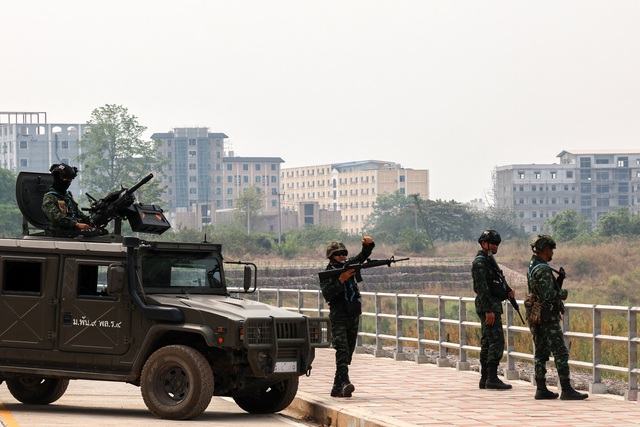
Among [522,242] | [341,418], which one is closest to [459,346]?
[341,418]

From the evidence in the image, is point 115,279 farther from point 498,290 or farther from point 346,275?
point 498,290

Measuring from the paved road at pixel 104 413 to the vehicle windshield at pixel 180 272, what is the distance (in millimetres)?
1481

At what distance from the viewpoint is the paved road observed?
14188 millimetres

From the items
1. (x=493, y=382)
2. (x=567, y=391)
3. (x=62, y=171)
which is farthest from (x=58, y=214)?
(x=567, y=391)

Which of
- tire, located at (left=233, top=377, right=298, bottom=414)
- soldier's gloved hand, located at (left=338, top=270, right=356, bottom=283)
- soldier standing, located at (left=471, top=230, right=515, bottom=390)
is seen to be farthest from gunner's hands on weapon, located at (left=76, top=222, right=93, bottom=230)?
soldier standing, located at (left=471, top=230, right=515, bottom=390)

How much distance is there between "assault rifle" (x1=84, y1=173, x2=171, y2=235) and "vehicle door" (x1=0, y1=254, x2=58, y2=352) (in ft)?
3.56

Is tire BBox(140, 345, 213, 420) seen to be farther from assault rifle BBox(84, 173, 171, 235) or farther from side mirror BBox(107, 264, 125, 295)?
assault rifle BBox(84, 173, 171, 235)

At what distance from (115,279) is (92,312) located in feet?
2.81

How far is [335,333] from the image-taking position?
53.2 feet

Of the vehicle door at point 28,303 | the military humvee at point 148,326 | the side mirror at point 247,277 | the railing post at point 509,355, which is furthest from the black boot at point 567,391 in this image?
the vehicle door at point 28,303

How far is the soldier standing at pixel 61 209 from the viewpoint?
15.9 meters

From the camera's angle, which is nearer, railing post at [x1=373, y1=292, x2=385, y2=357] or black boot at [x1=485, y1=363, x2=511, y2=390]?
black boot at [x1=485, y1=363, x2=511, y2=390]

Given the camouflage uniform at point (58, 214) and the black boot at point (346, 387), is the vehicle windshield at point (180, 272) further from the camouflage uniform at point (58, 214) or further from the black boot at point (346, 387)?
the black boot at point (346, 387)

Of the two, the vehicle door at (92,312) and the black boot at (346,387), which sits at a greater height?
the vehicle door at (92,312)
